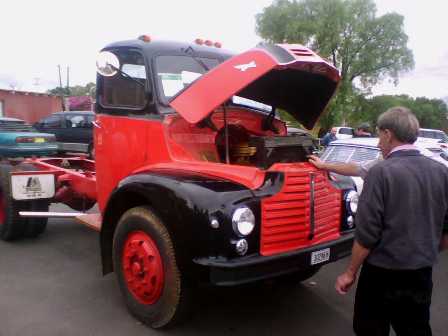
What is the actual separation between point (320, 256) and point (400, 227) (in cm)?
105

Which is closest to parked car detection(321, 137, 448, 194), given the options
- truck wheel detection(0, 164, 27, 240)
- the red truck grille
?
the red truck grille

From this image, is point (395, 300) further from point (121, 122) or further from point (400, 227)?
point (121, 122)

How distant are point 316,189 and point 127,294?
1770mm

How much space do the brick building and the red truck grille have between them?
34281mm

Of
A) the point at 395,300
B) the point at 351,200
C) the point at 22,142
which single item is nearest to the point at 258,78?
the point at 351,200

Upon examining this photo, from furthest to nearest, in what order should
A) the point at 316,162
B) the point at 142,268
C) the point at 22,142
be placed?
the point at 22,142, the point at 316,162, the point at 142,268

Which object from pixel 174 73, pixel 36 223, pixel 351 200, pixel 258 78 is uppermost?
pixel 174 73

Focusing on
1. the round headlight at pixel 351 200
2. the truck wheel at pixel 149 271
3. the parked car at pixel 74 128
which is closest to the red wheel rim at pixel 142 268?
the truck wheel at pixel 149 271

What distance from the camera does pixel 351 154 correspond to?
674cm

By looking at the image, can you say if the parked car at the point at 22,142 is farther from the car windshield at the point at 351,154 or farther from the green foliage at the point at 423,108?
the green foliage at the point at 423,108

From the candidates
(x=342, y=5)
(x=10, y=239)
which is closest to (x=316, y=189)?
(x=10, y=239)

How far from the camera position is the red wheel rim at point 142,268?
10.7 ft

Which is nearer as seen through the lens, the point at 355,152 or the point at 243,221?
the point at 243,221

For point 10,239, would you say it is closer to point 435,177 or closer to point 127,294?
point 127,294
